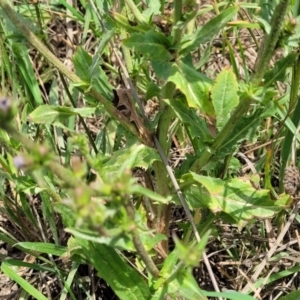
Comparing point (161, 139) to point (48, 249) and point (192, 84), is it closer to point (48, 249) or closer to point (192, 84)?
point (192, 84)

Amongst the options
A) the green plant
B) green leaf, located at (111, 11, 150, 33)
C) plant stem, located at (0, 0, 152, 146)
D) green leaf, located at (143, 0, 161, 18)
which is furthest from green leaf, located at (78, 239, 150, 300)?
green leaf, located at (143, 0, 161, 18)

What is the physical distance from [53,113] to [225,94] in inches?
25.4

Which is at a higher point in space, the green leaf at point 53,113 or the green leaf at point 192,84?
the green leaf at point 192,84

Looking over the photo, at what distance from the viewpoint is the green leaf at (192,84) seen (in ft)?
5.71

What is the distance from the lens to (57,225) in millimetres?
2482

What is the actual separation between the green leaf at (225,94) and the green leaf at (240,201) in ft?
0.85

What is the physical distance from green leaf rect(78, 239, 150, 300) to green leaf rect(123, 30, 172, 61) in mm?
666

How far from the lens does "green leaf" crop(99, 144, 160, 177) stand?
1.92 m

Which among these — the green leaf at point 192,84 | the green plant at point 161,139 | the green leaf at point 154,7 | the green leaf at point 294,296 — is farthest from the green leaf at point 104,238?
the green leaf at point 154,7

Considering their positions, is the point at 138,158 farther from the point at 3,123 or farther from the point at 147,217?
the point at 3,123

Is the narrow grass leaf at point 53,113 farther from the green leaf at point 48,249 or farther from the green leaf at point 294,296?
the green leaf at point 294,296

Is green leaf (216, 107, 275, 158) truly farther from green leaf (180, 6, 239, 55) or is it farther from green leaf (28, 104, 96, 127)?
green leaf (28, 104, 96, 127)

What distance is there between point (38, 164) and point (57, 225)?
145 centimetres

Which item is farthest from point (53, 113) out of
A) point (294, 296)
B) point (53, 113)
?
point (294, 296)
